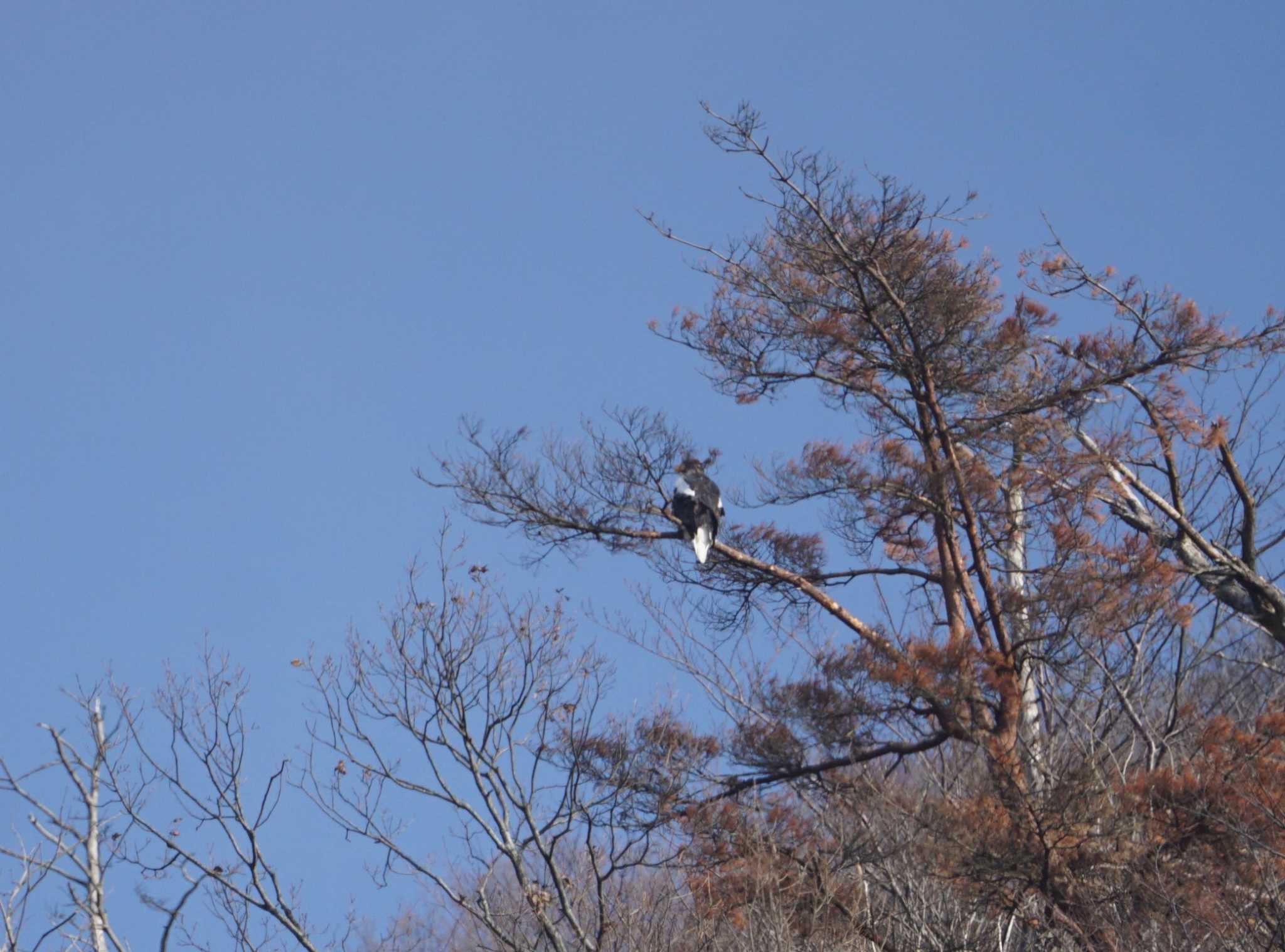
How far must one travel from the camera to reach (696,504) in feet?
34.1

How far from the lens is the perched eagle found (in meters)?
10.3

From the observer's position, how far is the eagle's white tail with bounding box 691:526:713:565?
33.8 ft

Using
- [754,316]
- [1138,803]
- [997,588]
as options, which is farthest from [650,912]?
[754,316]

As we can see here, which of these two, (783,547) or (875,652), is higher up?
(783,547)

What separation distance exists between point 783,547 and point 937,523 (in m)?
1.25

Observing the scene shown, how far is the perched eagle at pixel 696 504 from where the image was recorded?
33.9 ft

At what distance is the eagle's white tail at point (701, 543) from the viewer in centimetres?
1030

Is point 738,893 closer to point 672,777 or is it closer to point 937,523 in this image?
point 672,777

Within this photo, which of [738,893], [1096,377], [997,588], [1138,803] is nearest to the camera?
[738,893]

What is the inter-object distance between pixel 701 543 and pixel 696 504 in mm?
285

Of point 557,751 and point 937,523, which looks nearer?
point 557,751

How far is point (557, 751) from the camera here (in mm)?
9805

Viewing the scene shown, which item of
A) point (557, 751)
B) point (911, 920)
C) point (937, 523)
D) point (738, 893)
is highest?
point (937, 523)

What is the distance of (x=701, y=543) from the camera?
1037 cm
